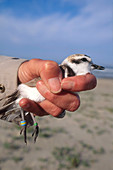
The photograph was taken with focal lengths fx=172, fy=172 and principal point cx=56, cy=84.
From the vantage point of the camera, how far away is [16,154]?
16.0ft

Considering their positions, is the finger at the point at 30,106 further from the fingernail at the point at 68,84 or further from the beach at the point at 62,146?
the beach at the point at 62,146


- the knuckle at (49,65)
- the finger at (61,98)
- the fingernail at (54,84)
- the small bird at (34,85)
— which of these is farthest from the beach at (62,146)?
the knuckle at (49,65)

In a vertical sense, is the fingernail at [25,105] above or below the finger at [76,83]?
below

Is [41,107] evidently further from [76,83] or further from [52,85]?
[76,83]

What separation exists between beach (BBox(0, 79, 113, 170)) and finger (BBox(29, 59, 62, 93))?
11.0ft

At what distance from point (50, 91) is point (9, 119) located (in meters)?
0.71

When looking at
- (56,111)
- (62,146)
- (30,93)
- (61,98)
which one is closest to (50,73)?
(61,98)

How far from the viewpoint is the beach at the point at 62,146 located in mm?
4692

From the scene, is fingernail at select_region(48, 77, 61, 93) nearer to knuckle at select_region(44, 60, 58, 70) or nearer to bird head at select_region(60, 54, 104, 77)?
knuckle at select_region(44, 60, 58, 70)

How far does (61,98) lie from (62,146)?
3.98 m

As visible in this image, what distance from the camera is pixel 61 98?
6.66 ft

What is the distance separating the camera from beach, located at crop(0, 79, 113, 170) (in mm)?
4692

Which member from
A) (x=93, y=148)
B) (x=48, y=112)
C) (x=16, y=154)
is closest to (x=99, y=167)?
(x=93, y=148)

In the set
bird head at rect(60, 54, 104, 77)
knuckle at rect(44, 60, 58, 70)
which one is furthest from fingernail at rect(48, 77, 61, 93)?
bird head at rect(60, 54, 104, 77)
